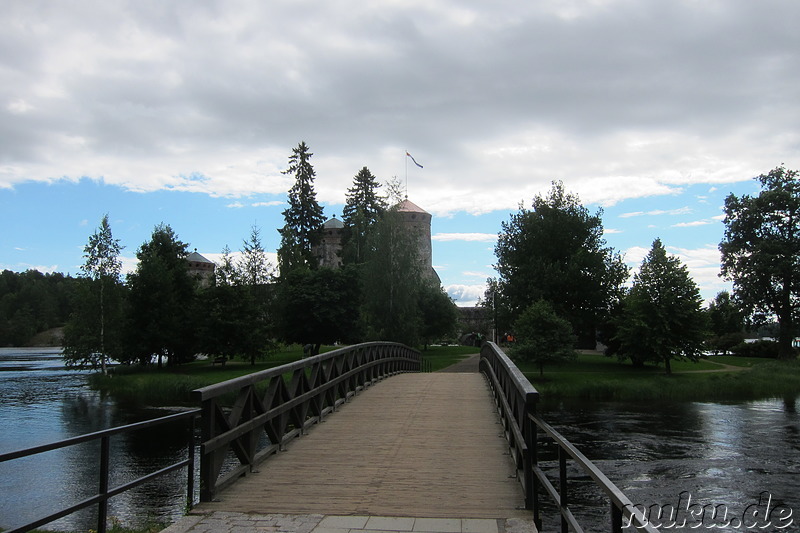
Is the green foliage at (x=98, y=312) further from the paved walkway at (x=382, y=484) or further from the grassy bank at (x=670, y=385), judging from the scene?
the paved walkway at (x=382, y=484)

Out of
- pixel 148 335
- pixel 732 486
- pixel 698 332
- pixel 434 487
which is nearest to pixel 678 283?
pixel 698 332

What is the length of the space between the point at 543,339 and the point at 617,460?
19876 millimetres

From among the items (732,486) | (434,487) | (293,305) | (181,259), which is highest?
(181,259)

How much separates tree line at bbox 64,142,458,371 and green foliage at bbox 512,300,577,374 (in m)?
7.28

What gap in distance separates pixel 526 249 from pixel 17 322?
91.4 metres

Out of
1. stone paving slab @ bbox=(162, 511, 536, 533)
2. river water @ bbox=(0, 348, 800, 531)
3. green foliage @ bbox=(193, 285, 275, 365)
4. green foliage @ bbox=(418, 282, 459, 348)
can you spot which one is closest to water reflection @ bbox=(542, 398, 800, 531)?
river water @ bbox=(0, 348, 800, 531)

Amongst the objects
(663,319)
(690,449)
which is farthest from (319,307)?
(690,449)

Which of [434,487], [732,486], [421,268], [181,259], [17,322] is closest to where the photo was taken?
[434,487]

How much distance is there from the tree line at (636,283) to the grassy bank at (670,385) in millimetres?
2115

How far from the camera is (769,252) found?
1774 inches

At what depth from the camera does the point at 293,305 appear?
46250 millimetres

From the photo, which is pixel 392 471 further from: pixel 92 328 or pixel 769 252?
pixel 769 252

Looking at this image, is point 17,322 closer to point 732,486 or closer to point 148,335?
point 148,335

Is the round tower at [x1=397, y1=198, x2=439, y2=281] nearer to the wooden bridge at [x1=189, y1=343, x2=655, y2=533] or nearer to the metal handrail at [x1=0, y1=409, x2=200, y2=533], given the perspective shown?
the wooden bridge at [x1=189, y1=343, x2=655, y2=533]
